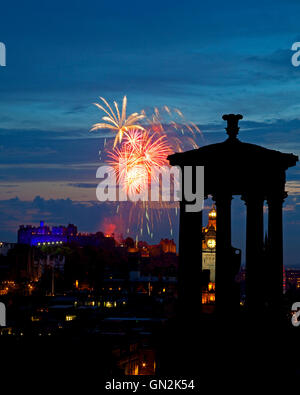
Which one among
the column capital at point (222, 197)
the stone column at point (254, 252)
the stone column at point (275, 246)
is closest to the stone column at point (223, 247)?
the column capital at point (222, 197)

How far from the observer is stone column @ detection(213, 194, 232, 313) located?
25.2m

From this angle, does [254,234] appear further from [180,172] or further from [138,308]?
[138,308]

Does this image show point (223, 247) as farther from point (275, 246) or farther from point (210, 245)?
point (210, 245)

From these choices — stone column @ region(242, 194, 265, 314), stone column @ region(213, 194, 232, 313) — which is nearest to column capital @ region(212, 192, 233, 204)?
stone column @ region(213, 194, 232, 313)

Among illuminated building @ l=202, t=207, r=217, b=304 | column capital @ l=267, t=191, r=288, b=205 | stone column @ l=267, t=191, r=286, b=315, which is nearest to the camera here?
stone column @ l=267, t=191, r=286, b=315

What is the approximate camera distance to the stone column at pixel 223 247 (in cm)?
2519

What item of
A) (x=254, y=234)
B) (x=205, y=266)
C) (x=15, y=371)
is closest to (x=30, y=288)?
(x=205, y=266)

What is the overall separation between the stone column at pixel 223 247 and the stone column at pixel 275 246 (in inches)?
58.0

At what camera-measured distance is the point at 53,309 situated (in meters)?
125

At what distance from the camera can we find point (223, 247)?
2527 centimetres

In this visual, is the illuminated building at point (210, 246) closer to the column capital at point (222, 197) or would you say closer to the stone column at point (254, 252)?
the stone column at point (254, 252)

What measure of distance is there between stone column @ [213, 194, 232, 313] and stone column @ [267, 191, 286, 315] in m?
1.47

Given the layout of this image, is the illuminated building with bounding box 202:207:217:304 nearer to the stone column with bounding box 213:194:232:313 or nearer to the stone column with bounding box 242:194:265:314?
the stone column with bounding box 242:194:265:314
